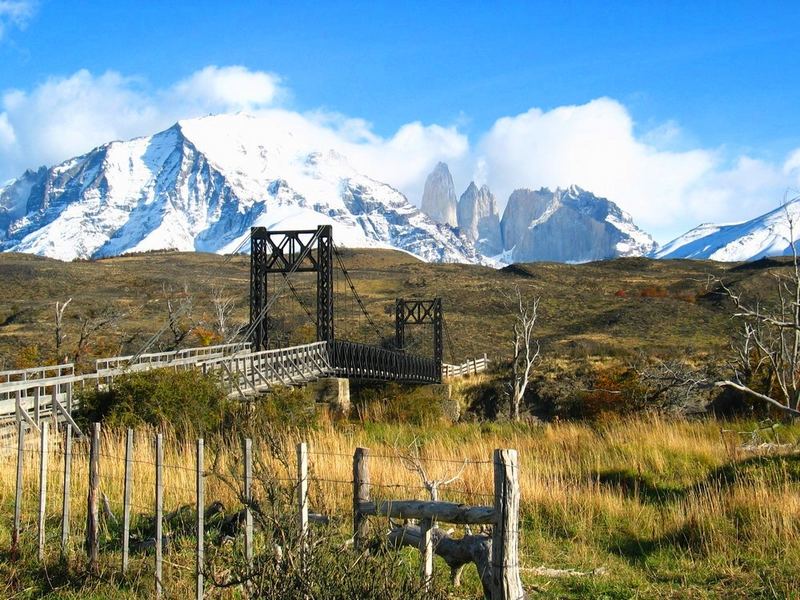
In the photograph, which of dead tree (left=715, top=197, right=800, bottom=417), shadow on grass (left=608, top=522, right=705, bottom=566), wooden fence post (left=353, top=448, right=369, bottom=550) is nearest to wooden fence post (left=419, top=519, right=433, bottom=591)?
wooden fence post (left=353, top=448, right=369, bottom=550)

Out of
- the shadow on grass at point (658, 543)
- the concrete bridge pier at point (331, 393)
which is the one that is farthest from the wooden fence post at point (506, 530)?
the concrete bridge pier at point (331, 393)

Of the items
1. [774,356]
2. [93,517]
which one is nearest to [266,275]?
[774,356]

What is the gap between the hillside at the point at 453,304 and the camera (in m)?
53.3

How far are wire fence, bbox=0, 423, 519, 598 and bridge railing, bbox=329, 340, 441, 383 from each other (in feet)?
64.9

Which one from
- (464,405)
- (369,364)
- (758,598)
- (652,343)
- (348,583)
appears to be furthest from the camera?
(652,343)

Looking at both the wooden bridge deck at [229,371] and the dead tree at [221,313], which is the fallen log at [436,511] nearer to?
the wooden bridge deck at [229,371]

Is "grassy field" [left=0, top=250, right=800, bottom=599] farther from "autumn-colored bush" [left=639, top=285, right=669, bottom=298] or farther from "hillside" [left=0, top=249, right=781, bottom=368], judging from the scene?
"autumn-colored bush" [left=639, top=285, right=669, bottom=298]

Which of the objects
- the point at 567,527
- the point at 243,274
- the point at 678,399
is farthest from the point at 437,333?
the point at 243,274

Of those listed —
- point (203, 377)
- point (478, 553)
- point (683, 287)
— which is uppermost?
point (683, 287)

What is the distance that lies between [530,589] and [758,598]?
1.82 m

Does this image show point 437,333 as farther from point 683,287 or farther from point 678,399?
point 683,287

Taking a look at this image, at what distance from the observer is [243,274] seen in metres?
118

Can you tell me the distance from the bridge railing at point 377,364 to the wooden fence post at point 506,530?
25.9m

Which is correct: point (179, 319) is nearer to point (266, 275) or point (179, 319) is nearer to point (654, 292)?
point (266, 275)
